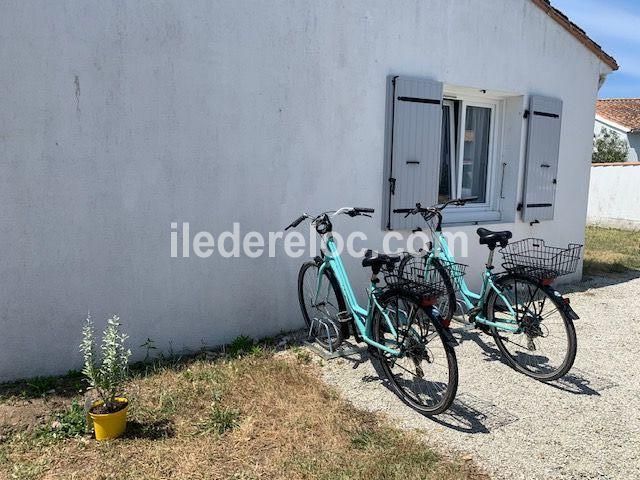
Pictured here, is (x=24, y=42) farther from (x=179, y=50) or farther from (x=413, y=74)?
(x=413, y=74)

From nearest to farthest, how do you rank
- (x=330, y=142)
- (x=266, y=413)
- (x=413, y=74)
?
(x=266, y=413) → (x=330, y=142) → (x=413, y=74)

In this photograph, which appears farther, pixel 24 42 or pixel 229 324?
pixel 229 324

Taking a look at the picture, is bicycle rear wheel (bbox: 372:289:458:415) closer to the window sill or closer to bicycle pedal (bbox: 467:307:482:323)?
bicycle pedal (bbox: 467:307:482:323)

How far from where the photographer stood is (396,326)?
3404 mm

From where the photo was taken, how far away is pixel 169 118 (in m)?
3.96

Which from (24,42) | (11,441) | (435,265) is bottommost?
(11,441)

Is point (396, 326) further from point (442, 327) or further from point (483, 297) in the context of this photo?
point (483, 297)

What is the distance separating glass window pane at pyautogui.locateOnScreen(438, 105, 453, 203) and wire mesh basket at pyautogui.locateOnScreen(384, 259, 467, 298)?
1364 millimetres

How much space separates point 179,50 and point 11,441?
9.38 ft

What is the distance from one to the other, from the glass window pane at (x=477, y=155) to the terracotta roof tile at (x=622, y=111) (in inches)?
688

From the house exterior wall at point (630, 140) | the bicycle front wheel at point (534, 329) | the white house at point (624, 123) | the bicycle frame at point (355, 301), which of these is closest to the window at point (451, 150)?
Answer: the bicycle frame at point (355, 301)

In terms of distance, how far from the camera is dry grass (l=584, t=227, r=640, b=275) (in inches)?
331

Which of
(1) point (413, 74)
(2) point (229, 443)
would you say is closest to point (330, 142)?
(1) point (413, 74)

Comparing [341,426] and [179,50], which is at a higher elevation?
[179,50]
